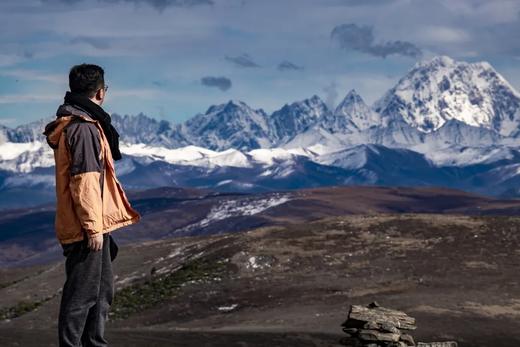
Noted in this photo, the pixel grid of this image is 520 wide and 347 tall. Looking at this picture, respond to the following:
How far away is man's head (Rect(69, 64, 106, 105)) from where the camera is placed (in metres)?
13.3

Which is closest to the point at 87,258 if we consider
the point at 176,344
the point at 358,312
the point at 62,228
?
the point at 62,228

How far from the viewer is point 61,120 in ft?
43.5

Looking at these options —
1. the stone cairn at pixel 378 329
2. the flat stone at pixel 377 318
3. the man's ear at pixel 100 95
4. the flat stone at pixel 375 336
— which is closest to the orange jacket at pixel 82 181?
the man's ear at pixel 100 95

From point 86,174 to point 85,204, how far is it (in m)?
0.48

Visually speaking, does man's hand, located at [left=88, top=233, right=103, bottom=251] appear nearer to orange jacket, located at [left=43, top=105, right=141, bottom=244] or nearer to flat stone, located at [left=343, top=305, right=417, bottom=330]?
orange jacket, located at [left=43, top=105, right=141, bottom=244]

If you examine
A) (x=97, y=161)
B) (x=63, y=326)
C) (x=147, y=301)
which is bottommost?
(x=147, y=301)

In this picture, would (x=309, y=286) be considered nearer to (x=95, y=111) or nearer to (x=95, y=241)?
(x=95, y=111)

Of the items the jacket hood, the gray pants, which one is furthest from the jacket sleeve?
the gray pants

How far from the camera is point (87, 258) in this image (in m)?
12.9

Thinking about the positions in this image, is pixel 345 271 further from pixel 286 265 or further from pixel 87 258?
pixel 87 258

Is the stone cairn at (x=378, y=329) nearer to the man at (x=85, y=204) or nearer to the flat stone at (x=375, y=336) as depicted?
the flat stone at (x=375, y=336)

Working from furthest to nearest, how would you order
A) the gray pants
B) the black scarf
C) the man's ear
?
the man's ear < the black scarf < the gray pants

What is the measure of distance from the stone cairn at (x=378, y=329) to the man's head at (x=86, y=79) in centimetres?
1423

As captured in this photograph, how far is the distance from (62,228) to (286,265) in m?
42.3
